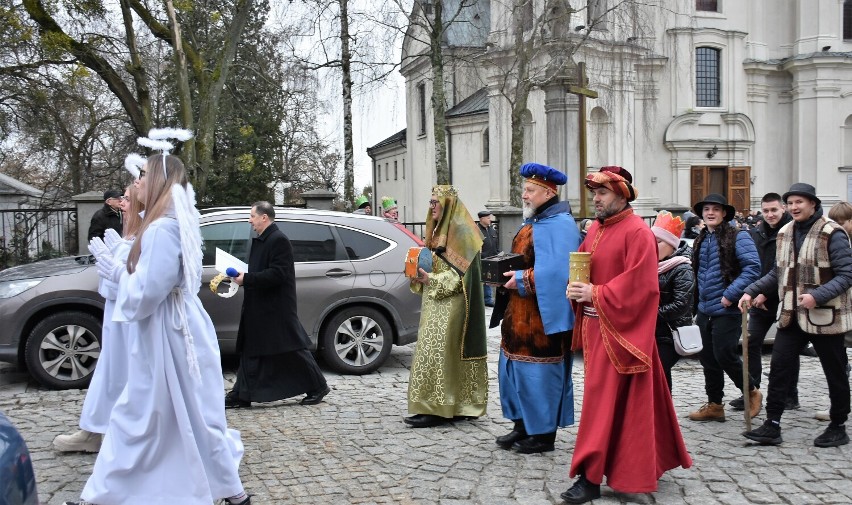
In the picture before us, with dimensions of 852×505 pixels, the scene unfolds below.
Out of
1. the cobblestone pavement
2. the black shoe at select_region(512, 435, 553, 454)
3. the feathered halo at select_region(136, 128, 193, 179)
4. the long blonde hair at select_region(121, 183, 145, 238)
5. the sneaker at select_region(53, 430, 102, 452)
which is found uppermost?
the feathered halo at select_region(136, 128, 193, 179)

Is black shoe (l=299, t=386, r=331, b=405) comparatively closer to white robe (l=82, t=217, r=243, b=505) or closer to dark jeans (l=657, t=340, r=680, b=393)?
white robe (l=82, t=217, r=243, b=505)

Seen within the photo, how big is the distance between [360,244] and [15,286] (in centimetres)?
355

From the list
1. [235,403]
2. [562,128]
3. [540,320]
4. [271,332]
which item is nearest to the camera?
[540,320]

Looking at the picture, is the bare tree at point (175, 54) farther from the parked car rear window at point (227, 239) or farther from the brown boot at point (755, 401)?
the brown boot at point (755, 401)

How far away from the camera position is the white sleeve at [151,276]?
459 cm

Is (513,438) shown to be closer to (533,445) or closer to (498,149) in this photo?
(533,445)

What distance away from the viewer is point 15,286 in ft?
27.0

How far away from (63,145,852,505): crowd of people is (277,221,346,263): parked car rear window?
179 cm

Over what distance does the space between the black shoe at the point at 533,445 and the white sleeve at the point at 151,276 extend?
2.86 m

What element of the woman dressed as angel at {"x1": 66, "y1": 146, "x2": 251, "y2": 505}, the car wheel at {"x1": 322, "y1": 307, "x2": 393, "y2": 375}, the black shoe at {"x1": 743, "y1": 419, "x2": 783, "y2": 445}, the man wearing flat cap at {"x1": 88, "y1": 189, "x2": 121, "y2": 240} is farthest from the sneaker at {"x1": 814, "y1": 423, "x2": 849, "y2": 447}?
the man wearing flat cap at {"x1": 88, "y1": 189, "x2": 121, "y2": 240}

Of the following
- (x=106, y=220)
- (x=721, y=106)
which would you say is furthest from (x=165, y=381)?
(x=721, y=106)

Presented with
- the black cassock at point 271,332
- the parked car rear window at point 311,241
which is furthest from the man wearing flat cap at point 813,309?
the parked car rear window at point 311,241

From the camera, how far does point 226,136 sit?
31.6 metres

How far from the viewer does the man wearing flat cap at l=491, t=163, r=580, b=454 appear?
586 centimetres
